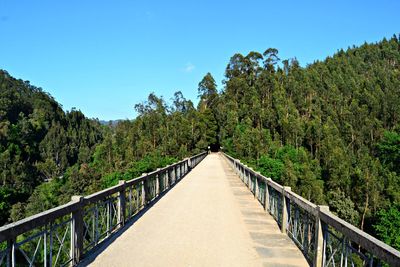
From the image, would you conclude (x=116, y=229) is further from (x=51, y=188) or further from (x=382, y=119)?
(x=382, y=119)

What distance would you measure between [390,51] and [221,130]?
362 feet

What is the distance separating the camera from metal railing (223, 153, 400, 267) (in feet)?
12.2

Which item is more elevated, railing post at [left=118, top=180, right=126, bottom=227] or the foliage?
railing post at [left=118, top=180, right=126, bottom=227]

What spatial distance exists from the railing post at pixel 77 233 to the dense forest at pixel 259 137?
4155 cm

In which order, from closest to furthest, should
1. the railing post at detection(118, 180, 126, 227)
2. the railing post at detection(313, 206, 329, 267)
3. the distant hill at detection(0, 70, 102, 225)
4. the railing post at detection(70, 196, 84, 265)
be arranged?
the railing post at detection(313, 206, 329, 267)
the railing post at detection(70, 196, 84, 265)
the railing post at detection(118, 180, 126, 227)
the distant hill at detection(0, 70, 102, 225)

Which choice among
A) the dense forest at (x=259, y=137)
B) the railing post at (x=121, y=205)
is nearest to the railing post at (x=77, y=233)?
the railing post at (x=121, y=205)

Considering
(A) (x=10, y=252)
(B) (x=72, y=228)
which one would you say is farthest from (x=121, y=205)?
(A) (x=10, y=252)

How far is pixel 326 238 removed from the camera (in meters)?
5.40

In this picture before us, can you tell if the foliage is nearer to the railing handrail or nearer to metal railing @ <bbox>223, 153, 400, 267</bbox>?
metal railing @ <bbox>223, 153, 400, 267</bbox>

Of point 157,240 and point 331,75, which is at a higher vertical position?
point 331,75

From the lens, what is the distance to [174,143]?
274ft

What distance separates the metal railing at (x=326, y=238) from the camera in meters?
3.73

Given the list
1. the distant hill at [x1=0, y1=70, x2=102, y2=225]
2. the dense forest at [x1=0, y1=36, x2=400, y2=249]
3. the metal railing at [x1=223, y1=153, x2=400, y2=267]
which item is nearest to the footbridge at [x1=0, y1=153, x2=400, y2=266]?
the metal railing at [x1=223, y1=153, x2=400, y2=267]

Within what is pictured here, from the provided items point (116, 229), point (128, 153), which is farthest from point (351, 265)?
point (128, 153)
